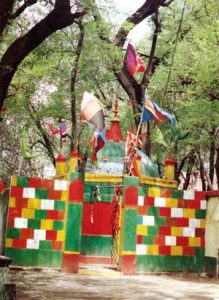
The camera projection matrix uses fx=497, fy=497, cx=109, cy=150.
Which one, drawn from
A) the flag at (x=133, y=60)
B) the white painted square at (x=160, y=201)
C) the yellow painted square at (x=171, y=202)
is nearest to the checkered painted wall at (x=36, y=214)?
the white painted square at (x=160, y=201)

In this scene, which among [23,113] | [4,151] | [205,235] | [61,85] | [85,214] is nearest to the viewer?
[205,235]

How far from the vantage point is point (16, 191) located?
1110 centimetres

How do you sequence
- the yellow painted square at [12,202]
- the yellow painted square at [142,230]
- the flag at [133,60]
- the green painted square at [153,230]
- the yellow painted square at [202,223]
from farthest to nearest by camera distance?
the flag at [133,60] < the yellow painted square at [202,223] < the green painted square at [153,230] < the yellow painted square at [142,230] < the yellow painted square at [12,202]

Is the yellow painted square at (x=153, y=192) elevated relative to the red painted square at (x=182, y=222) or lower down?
elevated

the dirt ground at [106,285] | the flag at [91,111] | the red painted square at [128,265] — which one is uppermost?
the flag at [91,111]

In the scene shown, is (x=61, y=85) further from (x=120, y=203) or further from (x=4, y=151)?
(x=4, y=151)

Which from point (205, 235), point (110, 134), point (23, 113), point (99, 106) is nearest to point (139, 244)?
point (205, 235)

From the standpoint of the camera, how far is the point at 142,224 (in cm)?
1158

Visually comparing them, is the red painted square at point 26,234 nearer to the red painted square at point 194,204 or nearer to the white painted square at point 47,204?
the white painted square at point 47,204

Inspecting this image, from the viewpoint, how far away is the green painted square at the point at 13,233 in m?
11.0

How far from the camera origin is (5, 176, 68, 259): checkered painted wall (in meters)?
11.0

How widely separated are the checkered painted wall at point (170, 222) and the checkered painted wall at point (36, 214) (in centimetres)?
186

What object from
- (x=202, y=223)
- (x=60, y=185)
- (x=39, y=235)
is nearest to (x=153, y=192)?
(x=202, y=223)

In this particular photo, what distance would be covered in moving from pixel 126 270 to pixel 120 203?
1.58 m
